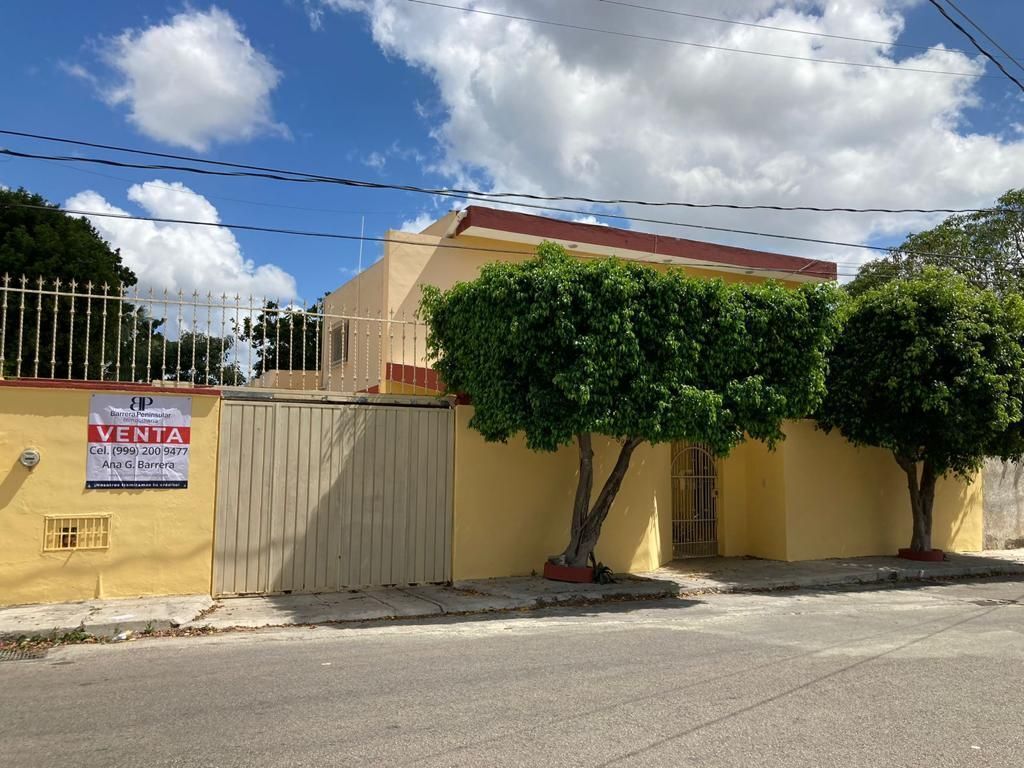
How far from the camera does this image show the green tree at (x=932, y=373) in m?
12.6

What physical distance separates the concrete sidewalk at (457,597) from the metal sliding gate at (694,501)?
0.39m

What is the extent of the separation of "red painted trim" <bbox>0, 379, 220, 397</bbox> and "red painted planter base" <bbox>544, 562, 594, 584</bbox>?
518 cm

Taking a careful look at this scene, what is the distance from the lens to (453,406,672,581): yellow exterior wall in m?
11.4

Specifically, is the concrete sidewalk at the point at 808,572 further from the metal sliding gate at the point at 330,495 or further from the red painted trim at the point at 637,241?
the red painted trim at the point at 637,241

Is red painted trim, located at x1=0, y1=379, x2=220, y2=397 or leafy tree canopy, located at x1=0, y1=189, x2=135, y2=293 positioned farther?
leafy tree canopy, located at x1=0, y1=189, x2=135, y2=293

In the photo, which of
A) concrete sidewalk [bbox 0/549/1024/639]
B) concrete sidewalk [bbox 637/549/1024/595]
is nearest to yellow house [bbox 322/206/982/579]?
concrete sidewalk [bbox 637/549/1024/595]

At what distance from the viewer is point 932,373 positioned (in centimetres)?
1298

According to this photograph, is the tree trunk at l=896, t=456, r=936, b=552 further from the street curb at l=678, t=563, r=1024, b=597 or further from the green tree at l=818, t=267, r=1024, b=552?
the street curb at l=678, t=563, r=1024, b=597

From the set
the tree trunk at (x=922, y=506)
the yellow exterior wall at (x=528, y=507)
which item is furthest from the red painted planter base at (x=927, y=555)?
the yellow exterior wall at (x=528, y=507)

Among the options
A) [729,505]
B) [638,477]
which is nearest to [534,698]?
[638,477]

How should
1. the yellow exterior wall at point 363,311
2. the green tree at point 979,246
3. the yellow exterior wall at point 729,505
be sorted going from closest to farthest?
the yellow exterior wall at point 729,505 < the yellow exterior wall at point 363,311 < the green tree at point 979,246

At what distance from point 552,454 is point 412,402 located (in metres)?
2.34

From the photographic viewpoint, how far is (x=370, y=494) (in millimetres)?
10820

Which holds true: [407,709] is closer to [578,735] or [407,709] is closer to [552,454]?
[578,735]
